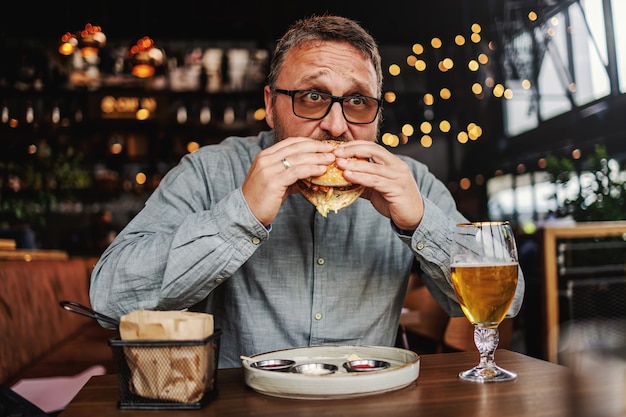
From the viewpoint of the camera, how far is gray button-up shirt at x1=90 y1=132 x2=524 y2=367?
1230 millimetres

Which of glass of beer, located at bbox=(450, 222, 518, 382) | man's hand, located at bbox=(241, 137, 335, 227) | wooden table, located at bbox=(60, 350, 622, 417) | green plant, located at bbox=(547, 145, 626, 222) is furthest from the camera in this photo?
green plant, located at bbox=(547, 145, 626, 222)

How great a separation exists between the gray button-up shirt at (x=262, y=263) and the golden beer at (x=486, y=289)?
261mm

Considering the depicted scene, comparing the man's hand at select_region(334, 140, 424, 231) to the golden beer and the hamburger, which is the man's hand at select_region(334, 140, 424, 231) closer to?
the hamburger

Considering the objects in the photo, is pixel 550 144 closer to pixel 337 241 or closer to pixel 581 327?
pixel 581 327

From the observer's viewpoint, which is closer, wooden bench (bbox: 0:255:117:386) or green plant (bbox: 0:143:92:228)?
wooden bench (bbox: 0:255:117:386)

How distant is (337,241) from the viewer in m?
1.70

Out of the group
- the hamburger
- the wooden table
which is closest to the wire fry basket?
the wooden table

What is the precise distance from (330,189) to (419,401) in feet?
2.15

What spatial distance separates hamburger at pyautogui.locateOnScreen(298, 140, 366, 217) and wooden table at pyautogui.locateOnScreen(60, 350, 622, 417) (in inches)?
19.3

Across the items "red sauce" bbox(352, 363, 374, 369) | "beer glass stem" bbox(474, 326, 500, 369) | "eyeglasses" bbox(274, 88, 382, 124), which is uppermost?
"eyeglasses" bbox(274, 88, 382, 124)

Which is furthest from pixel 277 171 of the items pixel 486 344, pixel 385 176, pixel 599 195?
pixel 599 195

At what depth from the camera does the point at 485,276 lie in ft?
3.38

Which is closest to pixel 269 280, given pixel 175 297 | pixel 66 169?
pixel 175 297

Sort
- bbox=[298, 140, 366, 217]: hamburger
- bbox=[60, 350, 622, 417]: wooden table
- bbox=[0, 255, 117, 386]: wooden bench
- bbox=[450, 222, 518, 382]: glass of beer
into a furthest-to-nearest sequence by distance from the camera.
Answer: bbox=[0, 255, 117, 386]: wooden bench → bbox=[298, 140, 366, 217]: hamburger → bbox=[450, 222, 518, 382]: glass of beer → bbox=[60, 350, 622, 417]: wooden table
